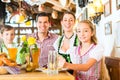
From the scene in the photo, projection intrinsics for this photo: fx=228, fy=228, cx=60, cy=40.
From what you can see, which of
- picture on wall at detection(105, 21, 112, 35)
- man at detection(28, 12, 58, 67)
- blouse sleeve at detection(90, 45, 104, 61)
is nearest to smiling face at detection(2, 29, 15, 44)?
man at detection(28, 12, 58, 67)

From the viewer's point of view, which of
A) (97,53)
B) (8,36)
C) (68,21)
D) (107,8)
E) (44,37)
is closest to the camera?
(97,53)

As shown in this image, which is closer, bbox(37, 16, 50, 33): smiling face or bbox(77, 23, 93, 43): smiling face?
bbox(77, 23, 93, 43): smiling face

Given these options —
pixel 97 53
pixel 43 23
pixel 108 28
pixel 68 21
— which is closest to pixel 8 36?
pixel 43 23

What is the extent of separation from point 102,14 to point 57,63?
5.87 feet

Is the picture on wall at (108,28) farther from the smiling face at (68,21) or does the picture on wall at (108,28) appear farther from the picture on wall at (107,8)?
the smiling face at (68,21)

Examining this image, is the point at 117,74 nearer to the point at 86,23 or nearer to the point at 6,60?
the point at 86,23

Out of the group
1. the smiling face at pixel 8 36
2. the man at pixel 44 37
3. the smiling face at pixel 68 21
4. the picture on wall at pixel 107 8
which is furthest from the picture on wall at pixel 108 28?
the smiling face at pixel 8 36

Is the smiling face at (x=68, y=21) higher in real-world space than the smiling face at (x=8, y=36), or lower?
higher

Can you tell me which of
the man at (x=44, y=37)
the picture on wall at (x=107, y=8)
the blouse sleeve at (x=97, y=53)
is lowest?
the blouse sleeve at (x=97, y=53)

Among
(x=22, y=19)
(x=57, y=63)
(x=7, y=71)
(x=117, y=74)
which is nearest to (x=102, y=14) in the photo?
(x=117, y=74)

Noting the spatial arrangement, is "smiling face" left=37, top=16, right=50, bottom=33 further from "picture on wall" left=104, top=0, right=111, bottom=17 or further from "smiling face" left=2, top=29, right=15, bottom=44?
"picture on wall" left=104, top=0, right=111, bottom=17

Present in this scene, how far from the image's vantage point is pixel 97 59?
1929 millimetres

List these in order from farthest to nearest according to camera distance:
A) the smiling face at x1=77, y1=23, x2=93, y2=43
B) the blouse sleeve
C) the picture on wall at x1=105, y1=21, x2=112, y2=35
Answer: the picture on wall at x1=105, y1=21, x2=112, y2=35, the smiling face at x1=77, y1=23, x2=93, y2=43, the blouse sleeve

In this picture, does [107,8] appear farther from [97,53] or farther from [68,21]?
[97,53]
